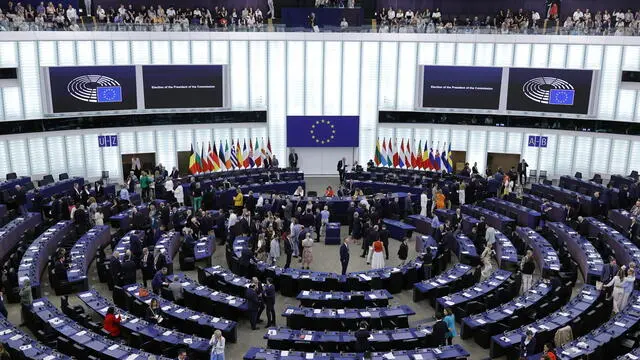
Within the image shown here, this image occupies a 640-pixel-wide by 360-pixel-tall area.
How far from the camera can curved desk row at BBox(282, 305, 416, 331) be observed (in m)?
19.0

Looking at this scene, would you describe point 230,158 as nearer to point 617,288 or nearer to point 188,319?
point 188,319

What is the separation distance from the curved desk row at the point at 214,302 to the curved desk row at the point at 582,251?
480 inches

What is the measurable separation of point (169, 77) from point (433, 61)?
1572 cm

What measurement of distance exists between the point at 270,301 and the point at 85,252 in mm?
8548

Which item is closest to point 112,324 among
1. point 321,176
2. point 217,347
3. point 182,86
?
point 217,347

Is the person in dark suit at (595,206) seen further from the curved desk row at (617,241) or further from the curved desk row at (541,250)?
the curved desk row at (541,250)

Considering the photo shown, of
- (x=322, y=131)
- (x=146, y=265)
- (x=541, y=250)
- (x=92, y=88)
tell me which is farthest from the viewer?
(x=322, y=131)

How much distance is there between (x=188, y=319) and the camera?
18.5 m

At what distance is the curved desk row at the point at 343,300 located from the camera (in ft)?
66.4

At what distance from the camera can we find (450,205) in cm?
3219

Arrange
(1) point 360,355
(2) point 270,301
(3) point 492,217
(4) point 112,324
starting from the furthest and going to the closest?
(3) point 492,217, (2) point 270,301, (4) point 112,324, (1) point 360,355

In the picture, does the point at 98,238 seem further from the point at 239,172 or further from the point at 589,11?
the point at 589,11

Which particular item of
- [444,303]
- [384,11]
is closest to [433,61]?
[384,11]

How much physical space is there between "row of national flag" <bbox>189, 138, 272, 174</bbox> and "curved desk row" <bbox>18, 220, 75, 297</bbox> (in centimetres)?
1025
